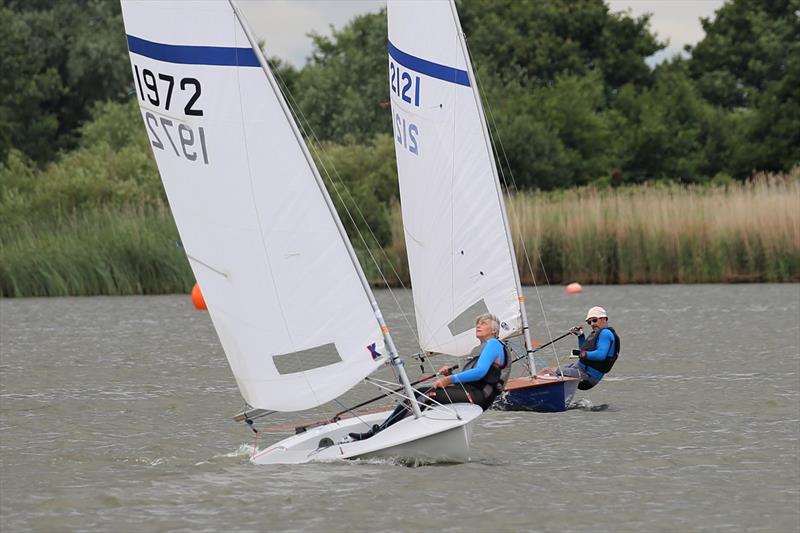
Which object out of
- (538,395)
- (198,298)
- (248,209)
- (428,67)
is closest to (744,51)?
(198,298)

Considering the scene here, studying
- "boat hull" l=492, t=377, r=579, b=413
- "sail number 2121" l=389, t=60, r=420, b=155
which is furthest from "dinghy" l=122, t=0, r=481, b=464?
"sail number 2121" l=389, t=60, r=420, b=155

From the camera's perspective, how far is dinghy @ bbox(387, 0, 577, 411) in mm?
15711

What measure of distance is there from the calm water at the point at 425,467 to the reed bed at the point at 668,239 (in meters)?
9.64

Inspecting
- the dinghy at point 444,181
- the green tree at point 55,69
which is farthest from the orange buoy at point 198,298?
the green tree at point 55,69

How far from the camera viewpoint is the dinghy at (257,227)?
10.5 m

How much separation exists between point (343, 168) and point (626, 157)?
1503 cm

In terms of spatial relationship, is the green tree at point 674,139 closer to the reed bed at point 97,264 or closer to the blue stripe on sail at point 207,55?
the reed bed at point 97,264

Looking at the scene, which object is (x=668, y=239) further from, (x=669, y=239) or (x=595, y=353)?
(x=595, y=353)

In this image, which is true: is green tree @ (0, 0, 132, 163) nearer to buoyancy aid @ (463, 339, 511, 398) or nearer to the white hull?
the white hull

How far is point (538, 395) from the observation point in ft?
48.2

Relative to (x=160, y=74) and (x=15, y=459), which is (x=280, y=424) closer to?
(x=15, y=459)

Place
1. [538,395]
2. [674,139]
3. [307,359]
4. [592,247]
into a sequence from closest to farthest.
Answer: [307,359] → [538,395] → [592,247] → [674,139]

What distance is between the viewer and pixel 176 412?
15125mm

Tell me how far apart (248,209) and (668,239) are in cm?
2149
